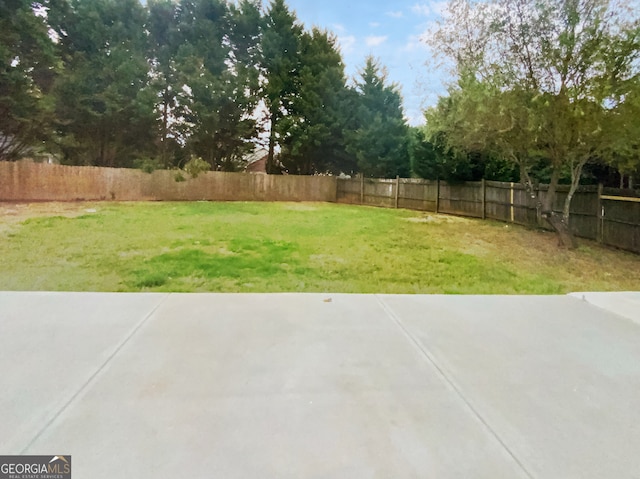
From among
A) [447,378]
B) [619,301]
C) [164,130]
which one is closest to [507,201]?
[619,301]

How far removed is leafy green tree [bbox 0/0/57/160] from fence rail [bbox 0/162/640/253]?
12.1 inches

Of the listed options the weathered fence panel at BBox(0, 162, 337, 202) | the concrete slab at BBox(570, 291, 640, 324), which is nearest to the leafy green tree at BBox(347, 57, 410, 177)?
the weathered fence panel at BBox(0, 162, 337, 202)

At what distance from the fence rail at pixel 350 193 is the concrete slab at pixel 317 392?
1.90m

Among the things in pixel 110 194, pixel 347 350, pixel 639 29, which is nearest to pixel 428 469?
pixel 347 350

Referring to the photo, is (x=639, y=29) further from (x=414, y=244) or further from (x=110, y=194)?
(x=110, y=194)

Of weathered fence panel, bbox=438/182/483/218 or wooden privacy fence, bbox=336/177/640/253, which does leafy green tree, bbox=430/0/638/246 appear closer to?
wooden privacy fence, bbox=336/177/640/253

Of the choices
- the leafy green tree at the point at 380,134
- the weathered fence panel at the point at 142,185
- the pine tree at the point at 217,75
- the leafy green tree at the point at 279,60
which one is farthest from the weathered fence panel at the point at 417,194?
the pine tree at the point at 217,75

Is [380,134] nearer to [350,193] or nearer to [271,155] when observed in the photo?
[350,193]

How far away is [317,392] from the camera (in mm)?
1459

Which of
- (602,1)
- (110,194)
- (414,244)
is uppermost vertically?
(602,1)

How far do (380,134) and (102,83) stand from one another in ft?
14.1

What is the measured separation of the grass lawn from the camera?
300 centimetres

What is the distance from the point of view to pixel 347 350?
1.86m

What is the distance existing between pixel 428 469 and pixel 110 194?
4548 millimetres
